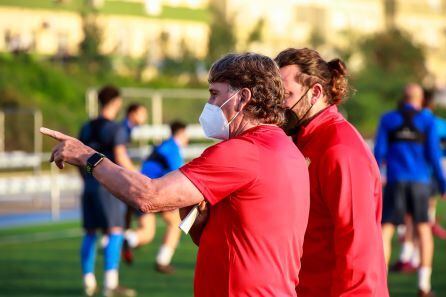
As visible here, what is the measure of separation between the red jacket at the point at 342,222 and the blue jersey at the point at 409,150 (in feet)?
23.5

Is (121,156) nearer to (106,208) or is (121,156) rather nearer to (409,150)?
(106,208)

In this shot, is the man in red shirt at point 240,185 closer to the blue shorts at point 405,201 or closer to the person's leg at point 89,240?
the person's leg at point 89,240

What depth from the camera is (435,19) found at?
82.4 meters

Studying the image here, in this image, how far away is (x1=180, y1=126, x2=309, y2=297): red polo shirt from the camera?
4395mm

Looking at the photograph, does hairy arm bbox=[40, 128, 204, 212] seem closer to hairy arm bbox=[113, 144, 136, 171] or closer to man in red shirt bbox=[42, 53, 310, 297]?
man in red shirt bbox=[42, 53, 310, 297]

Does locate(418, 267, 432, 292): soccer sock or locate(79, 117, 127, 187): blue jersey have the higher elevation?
locate(79, 117, 127, 187): blue jersey

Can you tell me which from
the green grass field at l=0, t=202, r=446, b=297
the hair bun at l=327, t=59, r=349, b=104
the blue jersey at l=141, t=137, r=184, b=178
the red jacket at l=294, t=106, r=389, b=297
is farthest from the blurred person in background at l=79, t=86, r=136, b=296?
the red jacket at l=294, t=106, r=389, b=297

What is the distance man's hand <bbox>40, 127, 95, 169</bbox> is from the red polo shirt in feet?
1.17

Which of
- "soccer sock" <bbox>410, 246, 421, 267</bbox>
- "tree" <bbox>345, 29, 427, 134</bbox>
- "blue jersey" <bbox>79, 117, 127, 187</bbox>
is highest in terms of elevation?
"blue jersey" <bbox>79, 117, 127, 187</bbox>

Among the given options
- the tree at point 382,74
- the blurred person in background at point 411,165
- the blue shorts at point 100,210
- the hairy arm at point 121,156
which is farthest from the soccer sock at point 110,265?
the tree at point 382,74

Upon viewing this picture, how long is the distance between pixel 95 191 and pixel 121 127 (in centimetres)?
75

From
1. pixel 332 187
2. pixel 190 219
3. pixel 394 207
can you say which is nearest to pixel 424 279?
pixel 394 207

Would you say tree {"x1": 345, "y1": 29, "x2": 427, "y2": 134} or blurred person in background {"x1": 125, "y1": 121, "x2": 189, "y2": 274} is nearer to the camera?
blurred person in background {"x1": 125, "y1": 121, "x2": 189, "y2": 274}

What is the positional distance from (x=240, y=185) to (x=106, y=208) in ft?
26.4
